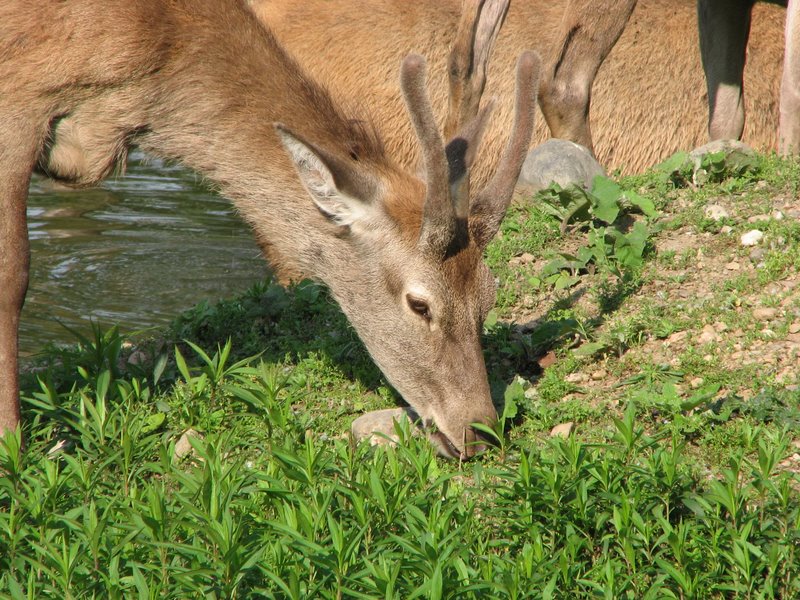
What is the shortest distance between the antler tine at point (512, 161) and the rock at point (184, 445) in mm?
1629

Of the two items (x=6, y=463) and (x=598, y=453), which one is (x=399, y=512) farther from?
(x=6, y=463)

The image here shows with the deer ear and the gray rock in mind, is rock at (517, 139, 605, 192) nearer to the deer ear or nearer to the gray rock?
the gray rock

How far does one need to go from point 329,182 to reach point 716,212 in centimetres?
292

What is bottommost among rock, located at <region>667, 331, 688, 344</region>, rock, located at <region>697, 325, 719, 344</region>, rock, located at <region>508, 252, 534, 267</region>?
rock, located at <region>508, 252, 534, 267</region>

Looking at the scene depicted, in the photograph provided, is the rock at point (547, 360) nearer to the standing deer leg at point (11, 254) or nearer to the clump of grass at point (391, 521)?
the clump of grass at point (391, 521)

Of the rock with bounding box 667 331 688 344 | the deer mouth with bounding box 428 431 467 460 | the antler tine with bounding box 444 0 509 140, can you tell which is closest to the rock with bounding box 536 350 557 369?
the rock with bounding box 667 331 688 344

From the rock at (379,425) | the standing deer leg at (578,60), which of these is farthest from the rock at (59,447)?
the standing deer leg at (578,60)

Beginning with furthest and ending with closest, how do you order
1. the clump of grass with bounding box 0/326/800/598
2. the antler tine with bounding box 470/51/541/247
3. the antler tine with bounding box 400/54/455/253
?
the antler tine with bounding box 470/51/541/247, the antler tine with bounding box 400/54/455/253, the clump of grass with bounding box 0/326/800/598

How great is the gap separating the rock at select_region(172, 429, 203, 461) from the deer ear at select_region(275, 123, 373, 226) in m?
1.23

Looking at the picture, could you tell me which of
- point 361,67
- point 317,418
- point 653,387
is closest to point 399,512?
point 317,418

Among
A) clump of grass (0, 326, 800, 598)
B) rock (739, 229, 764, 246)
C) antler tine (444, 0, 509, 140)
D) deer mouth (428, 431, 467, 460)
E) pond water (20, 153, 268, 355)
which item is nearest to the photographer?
clump of grass (0, 326, 800, 598)

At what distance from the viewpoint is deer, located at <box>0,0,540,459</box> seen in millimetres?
4816

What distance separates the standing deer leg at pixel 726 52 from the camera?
805cm

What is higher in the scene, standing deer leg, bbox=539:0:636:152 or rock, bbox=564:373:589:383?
standing deer leg, bbox=539:0:636:152
